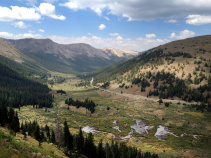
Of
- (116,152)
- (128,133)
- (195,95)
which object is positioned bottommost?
(128,133)

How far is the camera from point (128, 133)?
99.8m

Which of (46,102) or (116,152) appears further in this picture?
(46,102)

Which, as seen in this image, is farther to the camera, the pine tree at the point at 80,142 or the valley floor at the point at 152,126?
the valley floor at the point at 152,126

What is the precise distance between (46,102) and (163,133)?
127 m

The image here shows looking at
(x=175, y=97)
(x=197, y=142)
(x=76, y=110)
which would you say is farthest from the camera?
(x=175, y=97)

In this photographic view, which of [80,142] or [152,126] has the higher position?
[80,142]

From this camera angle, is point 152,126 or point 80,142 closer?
point 80,142

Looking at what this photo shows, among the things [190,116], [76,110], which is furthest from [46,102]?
[190,116]

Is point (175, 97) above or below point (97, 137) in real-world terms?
above

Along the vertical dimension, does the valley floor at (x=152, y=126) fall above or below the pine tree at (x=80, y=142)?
below

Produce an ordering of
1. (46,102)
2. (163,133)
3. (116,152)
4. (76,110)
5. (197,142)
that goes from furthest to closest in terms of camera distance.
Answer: (46,102)
(76,110)
(163,133)
(197,142)
(116,152)

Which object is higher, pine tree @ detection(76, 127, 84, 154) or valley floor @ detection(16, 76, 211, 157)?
pine tree @ detection(76, 127, 84, 154)

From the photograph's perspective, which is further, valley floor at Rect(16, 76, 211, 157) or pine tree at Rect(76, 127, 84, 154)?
valley floor at Rect(16, 76, 211, 157)

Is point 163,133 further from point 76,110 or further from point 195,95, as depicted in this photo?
point 195,95
